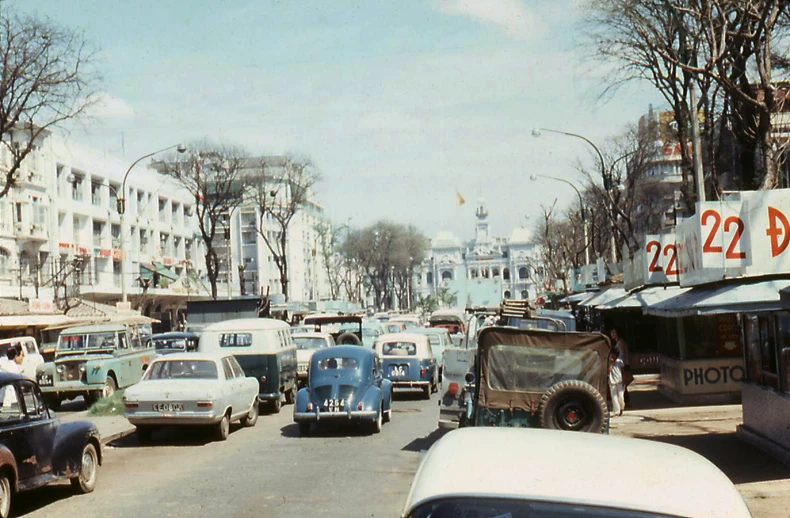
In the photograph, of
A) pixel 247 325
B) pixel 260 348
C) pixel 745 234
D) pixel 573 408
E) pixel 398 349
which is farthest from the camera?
pixel 398 349

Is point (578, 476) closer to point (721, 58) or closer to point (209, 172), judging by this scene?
point (721, 58)

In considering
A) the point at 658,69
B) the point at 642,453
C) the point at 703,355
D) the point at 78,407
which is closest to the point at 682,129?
the point at 658,69

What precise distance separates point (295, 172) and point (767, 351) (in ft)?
181

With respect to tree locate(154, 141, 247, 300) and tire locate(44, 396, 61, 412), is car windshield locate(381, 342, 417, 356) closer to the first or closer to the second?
tire locate(44, 396, 61, 412)

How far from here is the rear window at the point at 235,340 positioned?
23422mm

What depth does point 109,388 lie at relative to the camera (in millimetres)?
24516

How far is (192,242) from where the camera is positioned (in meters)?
83.8

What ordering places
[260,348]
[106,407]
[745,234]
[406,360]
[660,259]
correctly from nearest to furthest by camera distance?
[745,234] → [660,259] → [106,407] → [260,348] → [406,360]

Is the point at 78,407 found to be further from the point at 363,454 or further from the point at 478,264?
the point at 478,264

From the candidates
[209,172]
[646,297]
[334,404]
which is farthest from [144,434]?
[209,172]

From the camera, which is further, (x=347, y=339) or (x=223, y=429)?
(x=347, y=339)

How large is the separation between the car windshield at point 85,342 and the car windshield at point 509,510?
23.0 metres

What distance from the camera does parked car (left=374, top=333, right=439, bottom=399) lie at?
1053 inches

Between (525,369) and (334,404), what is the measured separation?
5.70m
